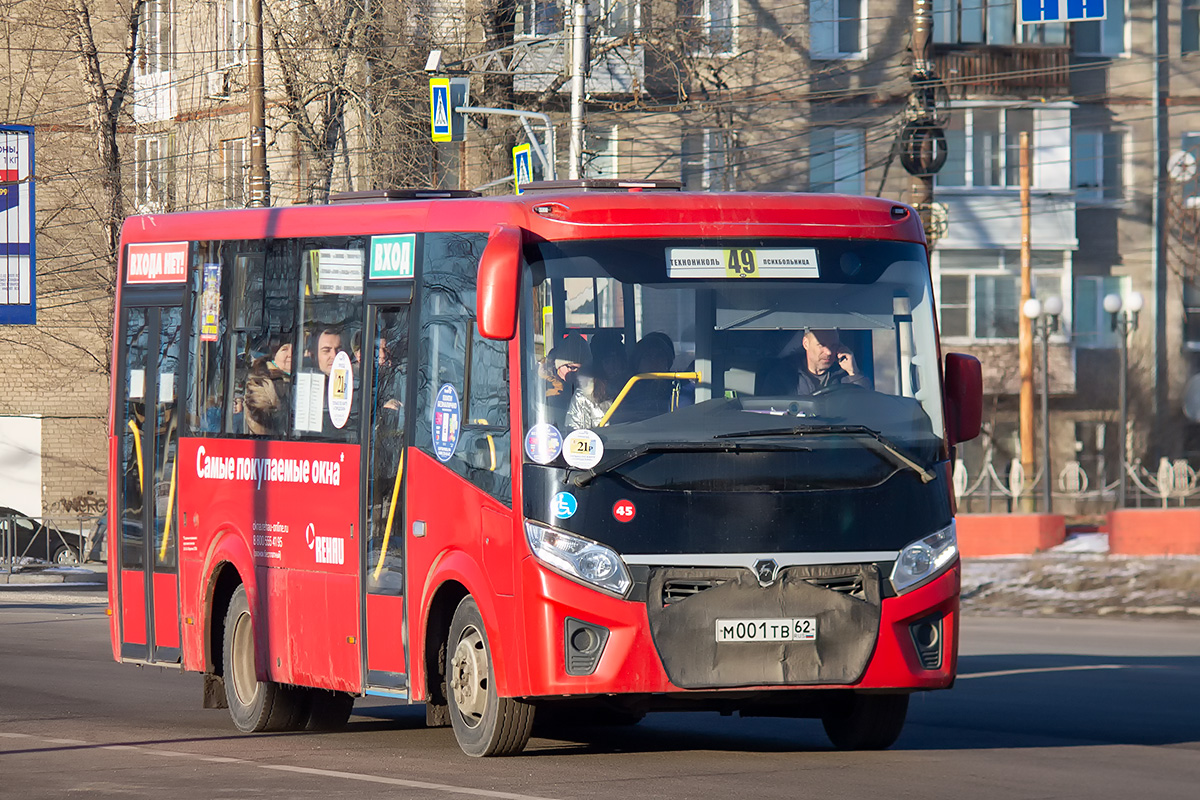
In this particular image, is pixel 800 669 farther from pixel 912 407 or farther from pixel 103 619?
A: pixel 103 619

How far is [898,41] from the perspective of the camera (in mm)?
46625

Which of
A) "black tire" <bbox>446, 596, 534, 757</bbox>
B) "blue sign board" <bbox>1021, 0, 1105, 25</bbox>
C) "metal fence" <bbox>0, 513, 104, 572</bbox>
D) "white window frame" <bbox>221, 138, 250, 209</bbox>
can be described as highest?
"blue sign board" <bbox>1021, 0, 1105, 25</bbox>

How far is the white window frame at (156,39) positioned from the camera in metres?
44.9

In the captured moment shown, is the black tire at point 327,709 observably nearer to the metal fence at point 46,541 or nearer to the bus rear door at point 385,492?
the bus rear door at point 385,492

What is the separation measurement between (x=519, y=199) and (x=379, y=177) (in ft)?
89.3

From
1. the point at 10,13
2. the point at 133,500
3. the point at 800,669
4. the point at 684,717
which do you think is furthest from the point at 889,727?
the point at 10,13

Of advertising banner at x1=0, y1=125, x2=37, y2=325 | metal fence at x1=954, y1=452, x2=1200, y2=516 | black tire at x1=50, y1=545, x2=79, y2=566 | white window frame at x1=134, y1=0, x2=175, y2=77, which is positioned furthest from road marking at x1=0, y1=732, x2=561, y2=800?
white window frame at x1=134, y1=0, x2=175, y2=77

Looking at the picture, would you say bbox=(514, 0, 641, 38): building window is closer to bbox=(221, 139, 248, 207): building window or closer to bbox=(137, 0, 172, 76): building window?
bbox=(221, 139, 248, 207): building window

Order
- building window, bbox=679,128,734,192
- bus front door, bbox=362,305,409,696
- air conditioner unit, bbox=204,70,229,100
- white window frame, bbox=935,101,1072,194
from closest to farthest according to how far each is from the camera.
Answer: bus front door, bbox=362,305,409,696 < air conditioner unit, bbox=204,70,229,100 < building window, bbox=679,128,734,192 < white window frame, bbox=935,101,1072,194

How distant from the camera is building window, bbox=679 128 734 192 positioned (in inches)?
1665

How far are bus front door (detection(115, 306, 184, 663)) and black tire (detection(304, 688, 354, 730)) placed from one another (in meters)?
1.03

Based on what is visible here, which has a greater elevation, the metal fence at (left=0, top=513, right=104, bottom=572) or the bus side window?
the bus side window

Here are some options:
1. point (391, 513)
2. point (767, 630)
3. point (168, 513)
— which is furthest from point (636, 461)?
point (168, 513)

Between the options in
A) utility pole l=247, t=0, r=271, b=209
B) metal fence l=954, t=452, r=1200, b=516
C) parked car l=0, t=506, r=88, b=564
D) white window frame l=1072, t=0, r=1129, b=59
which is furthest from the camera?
white window frame l=1072, t=0, r=1129, b=59
